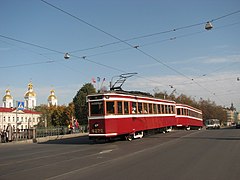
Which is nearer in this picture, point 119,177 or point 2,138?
point 119,177

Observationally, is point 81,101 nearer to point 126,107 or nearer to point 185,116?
point 185,116

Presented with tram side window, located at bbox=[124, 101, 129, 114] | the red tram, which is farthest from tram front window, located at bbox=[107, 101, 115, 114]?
tram side window, located at bbox=[124, 101, 129, 114]

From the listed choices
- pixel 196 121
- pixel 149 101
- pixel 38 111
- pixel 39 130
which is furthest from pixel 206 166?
pixel 38 111

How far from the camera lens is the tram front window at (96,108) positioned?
791 inches

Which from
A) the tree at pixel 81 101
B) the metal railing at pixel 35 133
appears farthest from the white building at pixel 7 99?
the metal railing at pixel 35 133

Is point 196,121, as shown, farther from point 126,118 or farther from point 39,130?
point 126,118

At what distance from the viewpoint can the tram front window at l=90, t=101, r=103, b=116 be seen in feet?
65.9

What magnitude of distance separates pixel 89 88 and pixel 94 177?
7052 cm

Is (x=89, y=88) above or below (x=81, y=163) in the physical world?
above

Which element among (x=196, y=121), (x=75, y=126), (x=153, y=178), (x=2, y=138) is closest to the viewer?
(x=153, y=178)

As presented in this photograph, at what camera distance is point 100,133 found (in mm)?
19828

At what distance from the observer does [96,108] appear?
2033cm

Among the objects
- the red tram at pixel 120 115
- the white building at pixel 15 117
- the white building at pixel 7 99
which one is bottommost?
the red tram at pixel 120 115

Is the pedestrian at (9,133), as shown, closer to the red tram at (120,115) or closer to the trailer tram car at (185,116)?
the red tram at (120,115)
